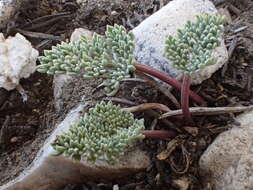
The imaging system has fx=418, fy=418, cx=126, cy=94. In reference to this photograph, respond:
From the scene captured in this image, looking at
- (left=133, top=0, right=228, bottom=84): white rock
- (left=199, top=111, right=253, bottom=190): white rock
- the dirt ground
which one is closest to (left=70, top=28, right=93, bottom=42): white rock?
the dirt ground

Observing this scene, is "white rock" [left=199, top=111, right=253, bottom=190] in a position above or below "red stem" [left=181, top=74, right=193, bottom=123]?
below

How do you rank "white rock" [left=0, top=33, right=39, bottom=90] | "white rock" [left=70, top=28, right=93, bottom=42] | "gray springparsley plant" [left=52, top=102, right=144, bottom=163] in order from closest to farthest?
"gray springparsley plant" [left=52, top=102, right=144, bottom=163], "white rock" [left=0, top=33, right=39, bottom=90], "white rock" [left=70, top=28, right=93, bottom=42]

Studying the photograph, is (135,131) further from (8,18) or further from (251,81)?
(8,18)

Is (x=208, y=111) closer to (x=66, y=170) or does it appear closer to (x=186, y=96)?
(x=186, y=96)

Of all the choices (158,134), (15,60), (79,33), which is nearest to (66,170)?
(158,134)

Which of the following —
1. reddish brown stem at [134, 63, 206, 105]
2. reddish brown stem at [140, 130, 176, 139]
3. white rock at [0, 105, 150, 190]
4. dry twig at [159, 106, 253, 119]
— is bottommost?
white rock at [0, 105, 150, 190]

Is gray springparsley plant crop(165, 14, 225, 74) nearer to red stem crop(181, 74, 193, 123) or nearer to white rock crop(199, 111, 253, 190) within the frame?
red stem crop(181, 74, 193, 123)

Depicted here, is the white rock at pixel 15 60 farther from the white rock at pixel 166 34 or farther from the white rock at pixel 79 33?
the white rock at pixel 166 34
